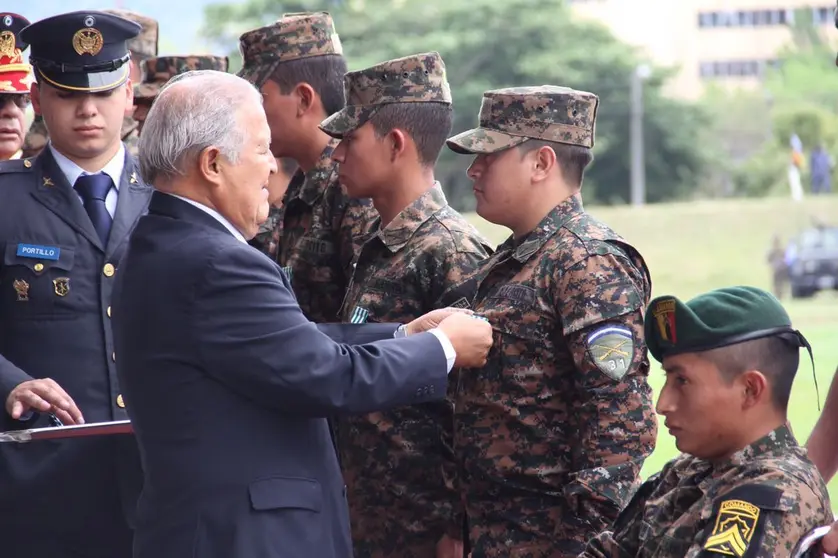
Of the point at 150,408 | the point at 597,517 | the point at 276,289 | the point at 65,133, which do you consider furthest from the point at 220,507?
the point at 65,133

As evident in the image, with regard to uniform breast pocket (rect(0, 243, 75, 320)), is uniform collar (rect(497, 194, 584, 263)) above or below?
above

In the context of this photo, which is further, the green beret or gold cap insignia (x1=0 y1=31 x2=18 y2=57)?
gold cap insignia (x1=0 y1=31 x2=18 y2=57)

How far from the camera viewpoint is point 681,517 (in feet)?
8.04

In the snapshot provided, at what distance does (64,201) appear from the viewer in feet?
11.5

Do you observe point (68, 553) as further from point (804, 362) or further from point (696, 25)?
point (696, 25)

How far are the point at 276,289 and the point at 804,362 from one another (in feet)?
37.9

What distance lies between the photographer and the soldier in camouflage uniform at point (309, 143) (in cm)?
Result: 395

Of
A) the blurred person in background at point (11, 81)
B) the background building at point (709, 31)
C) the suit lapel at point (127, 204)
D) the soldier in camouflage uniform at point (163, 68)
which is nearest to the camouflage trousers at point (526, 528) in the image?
the suit lapel at point (127, 204)

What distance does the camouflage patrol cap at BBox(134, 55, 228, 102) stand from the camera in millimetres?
4840

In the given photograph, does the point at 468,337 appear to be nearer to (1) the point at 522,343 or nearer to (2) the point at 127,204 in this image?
(1) the point at 522,343

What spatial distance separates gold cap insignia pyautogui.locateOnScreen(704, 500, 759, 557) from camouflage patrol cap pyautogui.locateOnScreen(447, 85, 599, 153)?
43.6 inches

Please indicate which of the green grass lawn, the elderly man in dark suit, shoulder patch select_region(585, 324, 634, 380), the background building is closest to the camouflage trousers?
shoulder patch select_region(585, 324, 634, 380)

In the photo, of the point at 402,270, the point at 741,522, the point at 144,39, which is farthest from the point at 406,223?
the point at 144,39

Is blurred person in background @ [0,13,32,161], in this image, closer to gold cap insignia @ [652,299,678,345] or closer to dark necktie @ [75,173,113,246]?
dark necktie @ [75,173,113,246]
